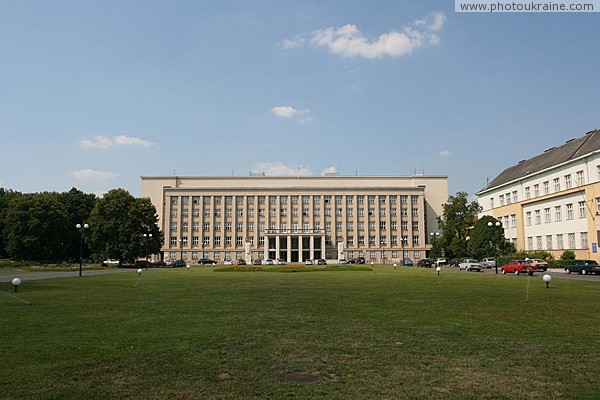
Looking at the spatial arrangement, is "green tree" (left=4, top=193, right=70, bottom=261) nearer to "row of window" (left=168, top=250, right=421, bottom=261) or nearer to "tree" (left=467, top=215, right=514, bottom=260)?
"row of window" (left=168, top=250, right=421, bottom=261)

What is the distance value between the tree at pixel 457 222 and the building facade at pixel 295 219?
854 inches

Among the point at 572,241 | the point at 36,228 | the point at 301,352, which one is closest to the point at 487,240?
the point at 572,241

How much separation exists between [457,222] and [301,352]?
7633 cm

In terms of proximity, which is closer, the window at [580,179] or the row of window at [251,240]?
the window at [580,179]

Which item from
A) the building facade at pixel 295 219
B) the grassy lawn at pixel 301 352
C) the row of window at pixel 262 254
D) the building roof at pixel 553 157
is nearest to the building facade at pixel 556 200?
the building roof at pixel 553 157

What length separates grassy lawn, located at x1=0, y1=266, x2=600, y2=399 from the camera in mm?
6258

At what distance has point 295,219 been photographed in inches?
4166

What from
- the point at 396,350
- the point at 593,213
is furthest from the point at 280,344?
the point at 593,213

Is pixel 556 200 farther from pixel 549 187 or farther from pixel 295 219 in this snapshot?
pixel 295 219

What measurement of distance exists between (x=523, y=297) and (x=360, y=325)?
33.2 feet

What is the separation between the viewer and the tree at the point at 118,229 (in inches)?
2633

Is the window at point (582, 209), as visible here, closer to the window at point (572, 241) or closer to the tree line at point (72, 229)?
the window at point (572, 241)

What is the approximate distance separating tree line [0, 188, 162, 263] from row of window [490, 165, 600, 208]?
56152mm

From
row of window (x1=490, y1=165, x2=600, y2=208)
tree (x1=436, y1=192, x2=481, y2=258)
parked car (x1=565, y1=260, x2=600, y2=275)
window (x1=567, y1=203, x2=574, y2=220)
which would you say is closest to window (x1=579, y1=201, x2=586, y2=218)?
window (x1=567, y1=203, x2=574, y2=220)
